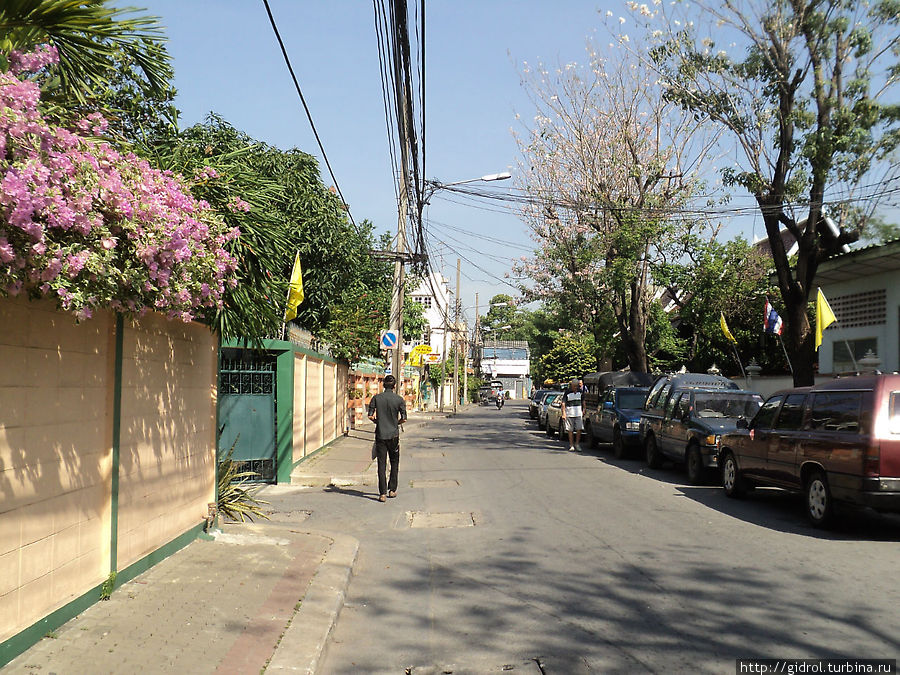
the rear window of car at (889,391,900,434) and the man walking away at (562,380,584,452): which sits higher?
the rear window of car at (889,391,900,434)

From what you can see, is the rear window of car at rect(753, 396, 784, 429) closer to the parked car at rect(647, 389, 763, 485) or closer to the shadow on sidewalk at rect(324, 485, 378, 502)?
the parked car at rect(647, 389, 763, 485)

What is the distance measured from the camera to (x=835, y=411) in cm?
978

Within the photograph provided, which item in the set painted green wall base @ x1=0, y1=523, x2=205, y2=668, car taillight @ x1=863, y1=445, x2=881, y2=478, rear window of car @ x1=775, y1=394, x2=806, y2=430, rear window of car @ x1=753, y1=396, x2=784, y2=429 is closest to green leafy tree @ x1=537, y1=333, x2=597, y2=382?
rear window of car @ x1=753, y1=396, x2=784, y2=429

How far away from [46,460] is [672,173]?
2275 cm

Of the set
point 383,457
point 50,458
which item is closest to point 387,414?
point 383,457

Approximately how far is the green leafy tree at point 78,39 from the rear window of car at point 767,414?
9.30 metres

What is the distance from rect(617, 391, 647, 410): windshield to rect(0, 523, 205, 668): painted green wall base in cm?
1455

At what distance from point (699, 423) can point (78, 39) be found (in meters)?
12.1

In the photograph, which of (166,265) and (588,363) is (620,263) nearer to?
(166,265)

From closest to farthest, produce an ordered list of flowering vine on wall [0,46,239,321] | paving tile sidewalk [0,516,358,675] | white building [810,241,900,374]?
flowering vine on wall [0,46,239,321], paving tile sidewalk [0,516,358,675], white building [810,241,900,374]

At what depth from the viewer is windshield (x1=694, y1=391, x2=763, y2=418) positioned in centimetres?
1504

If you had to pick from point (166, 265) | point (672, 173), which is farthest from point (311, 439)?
point (672, 173)

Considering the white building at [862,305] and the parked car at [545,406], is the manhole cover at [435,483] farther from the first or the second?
the parked car at [545,406]

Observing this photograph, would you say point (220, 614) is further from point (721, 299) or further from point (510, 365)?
point (510, 365)
